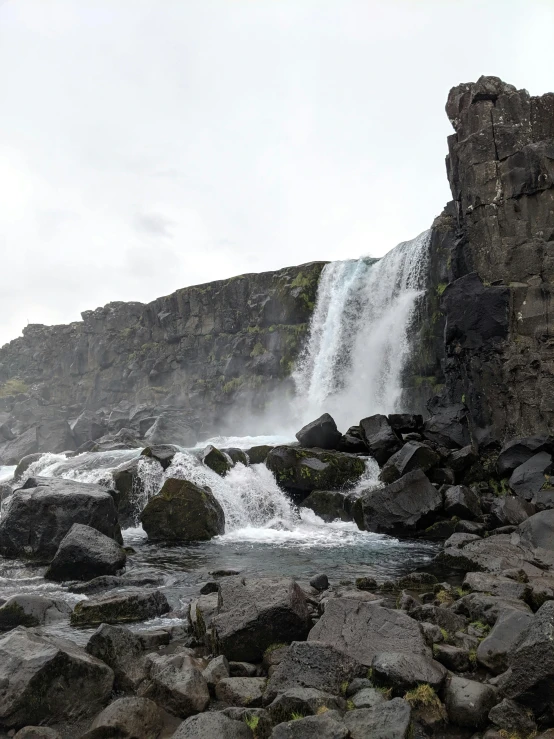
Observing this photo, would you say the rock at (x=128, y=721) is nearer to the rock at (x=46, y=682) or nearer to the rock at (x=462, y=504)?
the rock at (x=46, y=682)

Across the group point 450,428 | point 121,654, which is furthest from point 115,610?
point 450,428

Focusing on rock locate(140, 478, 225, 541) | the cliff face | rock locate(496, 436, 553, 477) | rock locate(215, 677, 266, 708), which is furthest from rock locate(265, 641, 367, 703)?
the cliff face

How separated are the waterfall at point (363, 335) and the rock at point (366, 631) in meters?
26.3

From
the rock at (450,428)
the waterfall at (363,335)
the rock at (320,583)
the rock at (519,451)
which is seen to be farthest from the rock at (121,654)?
the waterfall at (363,335)

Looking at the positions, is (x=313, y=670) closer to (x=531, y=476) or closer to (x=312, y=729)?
(x=312, y=729)

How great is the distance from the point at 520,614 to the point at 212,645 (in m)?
4.22

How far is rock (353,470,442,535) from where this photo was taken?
58.1 feet

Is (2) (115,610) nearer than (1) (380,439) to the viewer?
Yes

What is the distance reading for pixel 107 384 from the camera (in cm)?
7231

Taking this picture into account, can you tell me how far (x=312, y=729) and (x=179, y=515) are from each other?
12.6 meters

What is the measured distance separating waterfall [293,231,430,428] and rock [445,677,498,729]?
91.9 feet

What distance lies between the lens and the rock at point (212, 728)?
561cm

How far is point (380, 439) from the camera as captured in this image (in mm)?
22953

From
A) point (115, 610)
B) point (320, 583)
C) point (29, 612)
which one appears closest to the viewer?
point (29, 612)
